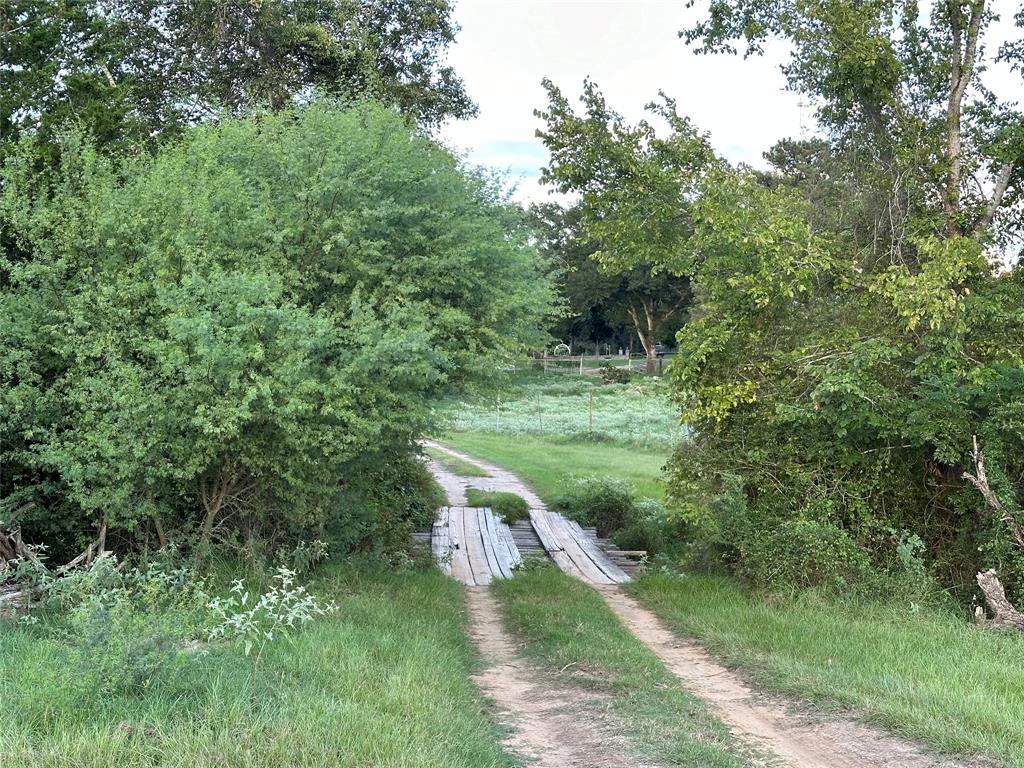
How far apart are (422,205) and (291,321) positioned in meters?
2.87

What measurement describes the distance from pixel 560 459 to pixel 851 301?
17.0 m

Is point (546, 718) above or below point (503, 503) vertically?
above

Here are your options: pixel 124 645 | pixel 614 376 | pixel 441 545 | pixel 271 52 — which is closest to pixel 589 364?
pixel 614 376

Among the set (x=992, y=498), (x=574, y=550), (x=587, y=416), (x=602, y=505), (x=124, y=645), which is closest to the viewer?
(x=124, y=645)

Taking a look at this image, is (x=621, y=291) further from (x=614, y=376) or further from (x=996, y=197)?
(x=996, y=197)

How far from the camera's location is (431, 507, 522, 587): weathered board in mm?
14438

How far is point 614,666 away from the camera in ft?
26.1

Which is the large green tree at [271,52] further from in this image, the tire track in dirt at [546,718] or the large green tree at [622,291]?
the large green tree at [622,291]

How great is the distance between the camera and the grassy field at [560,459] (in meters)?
23.1

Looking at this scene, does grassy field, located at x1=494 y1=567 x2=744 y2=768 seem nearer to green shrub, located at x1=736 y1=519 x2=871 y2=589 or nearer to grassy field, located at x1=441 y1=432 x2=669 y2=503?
green shrub, located at x1=736 y1=519 x2=871 y2=589

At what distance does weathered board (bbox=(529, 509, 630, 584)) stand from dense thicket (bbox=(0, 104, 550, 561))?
15.1 ft

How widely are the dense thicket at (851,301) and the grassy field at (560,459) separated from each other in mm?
9360

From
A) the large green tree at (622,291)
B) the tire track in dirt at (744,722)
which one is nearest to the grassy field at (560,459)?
the tire track in dirt at (744,722)

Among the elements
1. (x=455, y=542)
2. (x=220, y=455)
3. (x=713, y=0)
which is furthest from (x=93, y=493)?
(x=713, y=0)
